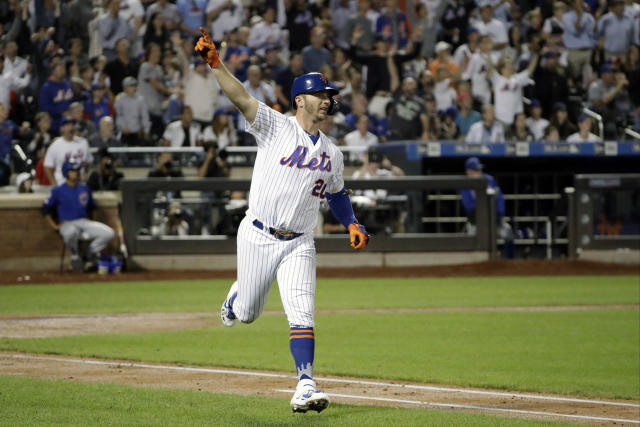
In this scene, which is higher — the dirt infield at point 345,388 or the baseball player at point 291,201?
the baseball player at point 291,201

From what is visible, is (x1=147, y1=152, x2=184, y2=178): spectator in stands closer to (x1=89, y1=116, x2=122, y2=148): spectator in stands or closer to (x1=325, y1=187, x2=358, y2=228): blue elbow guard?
(x1=89, y1=116, x2=122, y2=148): spectator in stands

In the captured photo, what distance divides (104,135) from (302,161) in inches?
501

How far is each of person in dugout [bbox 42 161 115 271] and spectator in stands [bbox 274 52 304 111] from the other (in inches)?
175

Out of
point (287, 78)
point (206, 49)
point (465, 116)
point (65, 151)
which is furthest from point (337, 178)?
point (287, 78)

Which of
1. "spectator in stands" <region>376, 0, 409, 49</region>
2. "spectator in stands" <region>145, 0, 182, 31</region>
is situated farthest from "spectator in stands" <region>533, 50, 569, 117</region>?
"spectator in stands" <region>145, 0, 182, 31</region>

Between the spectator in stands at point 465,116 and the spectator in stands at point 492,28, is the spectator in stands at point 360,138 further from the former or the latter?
the spectator in stands at point 492,28

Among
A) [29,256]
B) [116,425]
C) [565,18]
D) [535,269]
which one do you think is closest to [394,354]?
[116,425]

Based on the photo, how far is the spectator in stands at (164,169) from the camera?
712 inches

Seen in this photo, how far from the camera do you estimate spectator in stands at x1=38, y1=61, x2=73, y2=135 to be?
60.3 ft

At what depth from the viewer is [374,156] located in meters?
18.5

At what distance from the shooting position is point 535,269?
58.1 ft

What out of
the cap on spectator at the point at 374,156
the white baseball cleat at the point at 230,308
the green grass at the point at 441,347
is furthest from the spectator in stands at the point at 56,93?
the white baseball cleat at the point at 230,308

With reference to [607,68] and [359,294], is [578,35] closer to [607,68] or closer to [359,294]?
[607,68]

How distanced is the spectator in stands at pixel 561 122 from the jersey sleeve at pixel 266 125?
Result: 1481 cm
